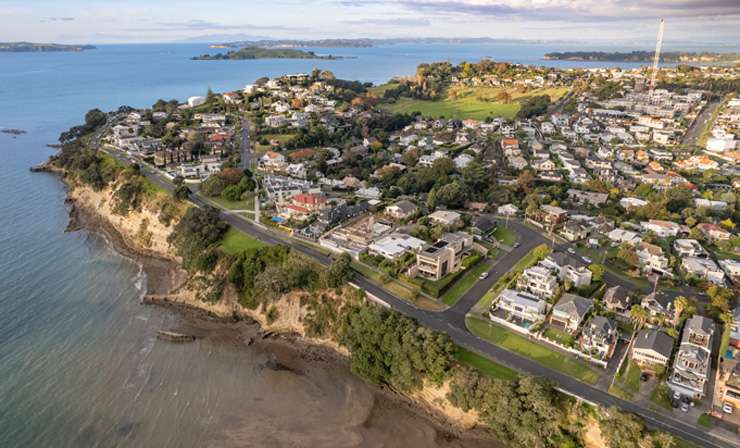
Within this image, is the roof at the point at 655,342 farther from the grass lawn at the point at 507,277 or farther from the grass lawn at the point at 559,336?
the grass lawn at the point at 507,277

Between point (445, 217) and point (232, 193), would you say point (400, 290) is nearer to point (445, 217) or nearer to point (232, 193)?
point (445, 217)

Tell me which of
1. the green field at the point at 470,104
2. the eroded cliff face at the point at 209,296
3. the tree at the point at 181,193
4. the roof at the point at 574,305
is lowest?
the eroded cliff face at the point at 209,296

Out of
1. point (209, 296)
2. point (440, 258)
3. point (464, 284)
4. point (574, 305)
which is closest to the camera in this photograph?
point (574, 305)

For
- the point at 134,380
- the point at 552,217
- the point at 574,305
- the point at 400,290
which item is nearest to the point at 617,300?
the point at 574,305

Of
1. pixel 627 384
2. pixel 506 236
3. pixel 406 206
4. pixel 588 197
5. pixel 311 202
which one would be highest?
pixel 311 202

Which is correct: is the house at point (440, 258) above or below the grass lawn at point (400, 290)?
above

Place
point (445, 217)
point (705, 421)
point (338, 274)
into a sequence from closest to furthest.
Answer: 1. point (705, 421)
2. point (338, 274)
3. point (445, 217)

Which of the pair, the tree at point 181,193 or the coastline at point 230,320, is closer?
the coastline at point 230,320

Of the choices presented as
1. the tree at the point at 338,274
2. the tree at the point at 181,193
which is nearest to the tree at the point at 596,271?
the tree at the point at 338,274
